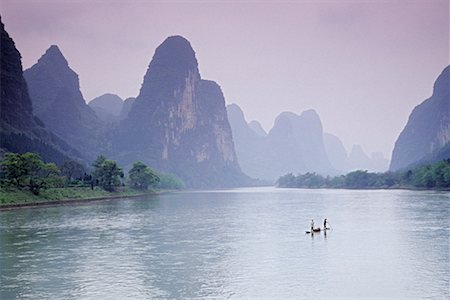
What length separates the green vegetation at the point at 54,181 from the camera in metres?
66.4

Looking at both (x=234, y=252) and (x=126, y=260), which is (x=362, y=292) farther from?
(x=126, y=260)

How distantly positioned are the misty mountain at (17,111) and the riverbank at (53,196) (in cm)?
3502

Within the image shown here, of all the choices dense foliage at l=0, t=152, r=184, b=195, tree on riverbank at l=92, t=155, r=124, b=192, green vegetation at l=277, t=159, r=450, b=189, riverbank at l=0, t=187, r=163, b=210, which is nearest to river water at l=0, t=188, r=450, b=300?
riverbank at l=0, t=187, r=163, b=210

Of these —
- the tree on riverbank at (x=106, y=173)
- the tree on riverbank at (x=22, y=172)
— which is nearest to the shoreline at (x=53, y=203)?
the tree on riverbank at (x=22, y=172)

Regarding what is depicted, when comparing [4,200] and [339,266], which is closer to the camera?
[339,266]

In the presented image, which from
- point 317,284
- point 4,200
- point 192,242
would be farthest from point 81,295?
point 4,200

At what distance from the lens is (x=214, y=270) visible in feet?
74.9

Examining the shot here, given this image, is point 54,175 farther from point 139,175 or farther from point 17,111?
point 17,111

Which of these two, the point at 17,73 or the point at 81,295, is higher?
the point at 17,73

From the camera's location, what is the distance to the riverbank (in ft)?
208

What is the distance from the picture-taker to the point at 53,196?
75188 millimetres

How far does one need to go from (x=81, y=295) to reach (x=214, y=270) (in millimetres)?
6737

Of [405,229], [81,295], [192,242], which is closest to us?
[81,295]

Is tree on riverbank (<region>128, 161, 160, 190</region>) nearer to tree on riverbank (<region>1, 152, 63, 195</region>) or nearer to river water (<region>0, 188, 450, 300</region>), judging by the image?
tree on riverbank (<region>1, 152, 63, 195</region>)
